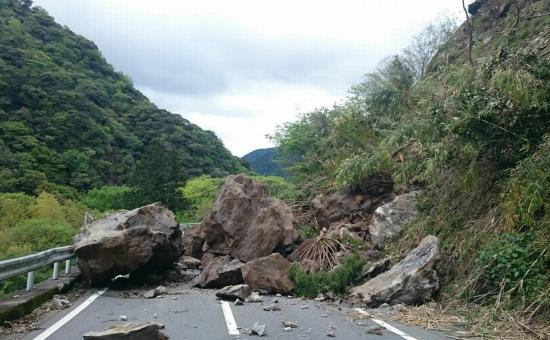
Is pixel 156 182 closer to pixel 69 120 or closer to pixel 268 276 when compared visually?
pixel 69 120

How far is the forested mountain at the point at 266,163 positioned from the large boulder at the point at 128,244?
19969 mm

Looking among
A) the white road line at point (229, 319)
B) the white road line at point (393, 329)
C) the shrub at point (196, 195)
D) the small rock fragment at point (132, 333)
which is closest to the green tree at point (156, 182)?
the shrub at point (196, 195)

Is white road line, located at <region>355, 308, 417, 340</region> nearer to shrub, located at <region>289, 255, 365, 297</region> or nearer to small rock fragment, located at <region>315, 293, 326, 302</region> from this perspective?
small rock fragment, located at <region>315, 293, 326, 302</region>

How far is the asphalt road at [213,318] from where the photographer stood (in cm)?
705

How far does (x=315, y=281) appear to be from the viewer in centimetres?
1139

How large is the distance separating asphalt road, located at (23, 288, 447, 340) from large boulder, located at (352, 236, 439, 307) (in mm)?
656

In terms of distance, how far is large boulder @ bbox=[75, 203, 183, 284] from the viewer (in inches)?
452

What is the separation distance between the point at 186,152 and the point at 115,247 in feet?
191

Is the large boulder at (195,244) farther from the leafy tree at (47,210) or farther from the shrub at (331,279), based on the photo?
the leafy tree at (47,210)

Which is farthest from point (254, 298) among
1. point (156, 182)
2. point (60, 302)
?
point (156, 182)

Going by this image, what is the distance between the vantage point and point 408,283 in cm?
988

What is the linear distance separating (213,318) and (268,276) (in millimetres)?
3480

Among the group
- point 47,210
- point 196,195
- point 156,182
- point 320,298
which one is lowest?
point 320,298

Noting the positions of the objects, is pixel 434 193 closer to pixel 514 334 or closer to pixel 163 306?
pixel 514 334
